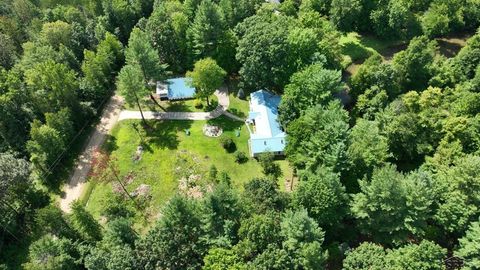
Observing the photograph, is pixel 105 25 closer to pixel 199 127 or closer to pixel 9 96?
pixel 9 96

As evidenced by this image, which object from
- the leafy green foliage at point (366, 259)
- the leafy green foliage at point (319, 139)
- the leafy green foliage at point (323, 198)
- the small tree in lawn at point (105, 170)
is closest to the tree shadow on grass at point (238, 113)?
the leafy green foliage at point (319, 139)

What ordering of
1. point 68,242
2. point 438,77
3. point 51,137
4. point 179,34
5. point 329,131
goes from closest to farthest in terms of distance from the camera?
point 68,242 → point 329,131 → point 51,137 → point 438,77 → point 179,34

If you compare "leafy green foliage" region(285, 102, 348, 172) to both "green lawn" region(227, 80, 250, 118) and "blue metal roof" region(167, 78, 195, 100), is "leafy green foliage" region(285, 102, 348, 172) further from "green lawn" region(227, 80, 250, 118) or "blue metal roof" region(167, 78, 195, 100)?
"blue metal roof" region(167, 78, 195, 100)

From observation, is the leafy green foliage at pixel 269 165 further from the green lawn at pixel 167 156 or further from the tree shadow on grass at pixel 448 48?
the tree shadow on grass at pixel 448 48

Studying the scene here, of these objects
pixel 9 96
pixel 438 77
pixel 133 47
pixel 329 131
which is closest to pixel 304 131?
pixel 329 131

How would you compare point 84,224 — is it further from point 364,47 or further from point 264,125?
point 364,47

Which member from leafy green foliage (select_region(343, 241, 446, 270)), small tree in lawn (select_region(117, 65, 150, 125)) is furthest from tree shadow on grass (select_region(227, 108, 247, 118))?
leafy green foliage (select_region(343, 241, 446, 270))

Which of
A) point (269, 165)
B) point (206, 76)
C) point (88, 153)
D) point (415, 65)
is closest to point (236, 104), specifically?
point (206, 76)
